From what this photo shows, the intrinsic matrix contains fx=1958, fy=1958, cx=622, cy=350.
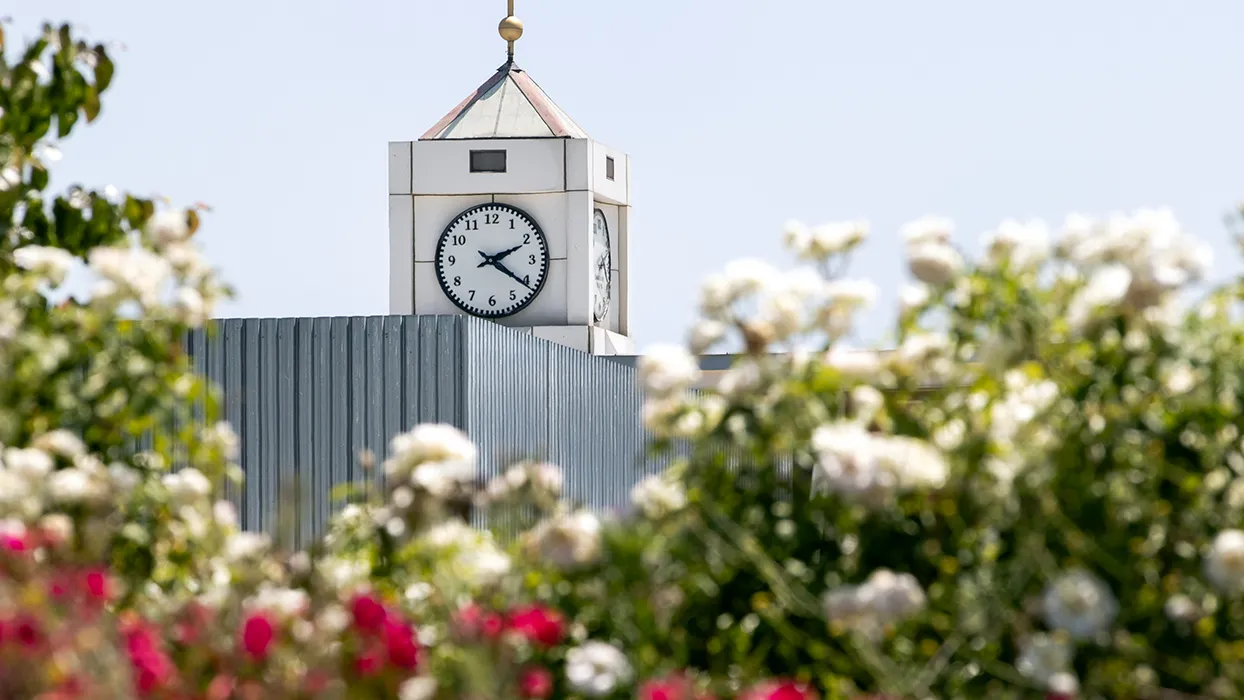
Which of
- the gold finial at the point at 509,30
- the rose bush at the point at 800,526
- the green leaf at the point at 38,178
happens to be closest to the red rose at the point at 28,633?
the rose bush at the point at 800,526

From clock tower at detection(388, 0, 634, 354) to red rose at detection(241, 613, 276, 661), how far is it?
18.8 metres

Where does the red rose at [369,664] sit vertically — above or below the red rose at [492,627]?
below

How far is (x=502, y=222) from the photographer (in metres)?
21.7

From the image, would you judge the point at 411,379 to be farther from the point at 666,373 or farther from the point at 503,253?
the point at 503,253

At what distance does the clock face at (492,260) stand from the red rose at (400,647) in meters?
19.0

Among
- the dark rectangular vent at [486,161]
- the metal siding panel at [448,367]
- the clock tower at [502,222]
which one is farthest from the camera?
the dark rectangular vent at [486,161]

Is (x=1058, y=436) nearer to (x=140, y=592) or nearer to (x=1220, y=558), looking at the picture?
(x=1220, y=558)

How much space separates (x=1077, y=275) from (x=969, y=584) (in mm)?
545

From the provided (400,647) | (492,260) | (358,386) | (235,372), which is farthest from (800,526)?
(492,260)

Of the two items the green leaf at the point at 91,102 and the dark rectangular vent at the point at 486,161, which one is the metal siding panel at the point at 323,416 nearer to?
the green leaf at the point at 91,102

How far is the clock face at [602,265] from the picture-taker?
72.6 ft

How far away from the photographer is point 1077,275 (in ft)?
9.59

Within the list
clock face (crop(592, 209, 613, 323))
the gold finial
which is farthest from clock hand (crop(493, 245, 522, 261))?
the gold finial

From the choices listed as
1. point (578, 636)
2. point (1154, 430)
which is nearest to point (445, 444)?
point (578, 636)
